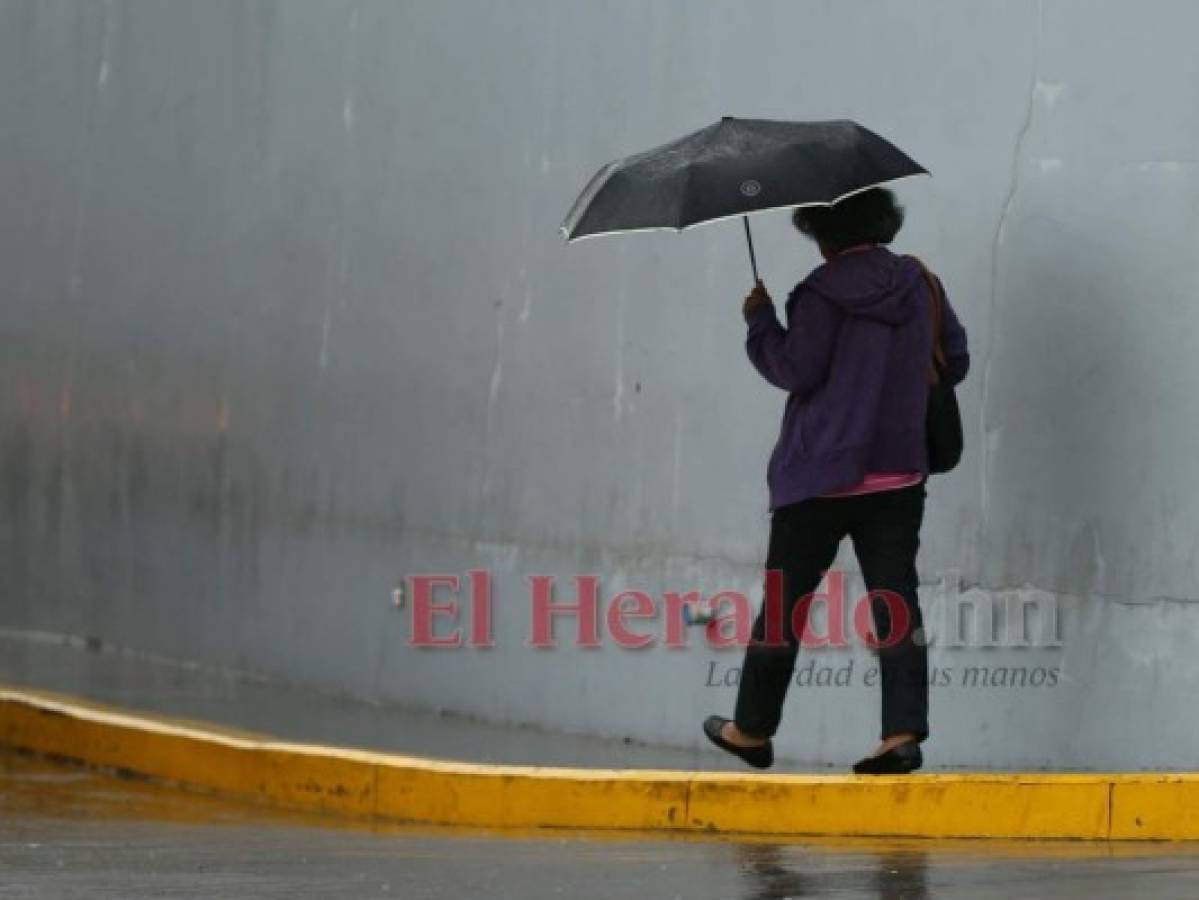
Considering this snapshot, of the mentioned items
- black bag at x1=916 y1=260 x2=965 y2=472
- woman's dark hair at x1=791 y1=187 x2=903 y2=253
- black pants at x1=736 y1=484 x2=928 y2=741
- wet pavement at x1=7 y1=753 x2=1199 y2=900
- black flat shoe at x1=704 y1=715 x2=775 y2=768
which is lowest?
wet pavement at x1=7 y1=753 x2=1199 y2=900

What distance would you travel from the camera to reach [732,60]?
9.54m

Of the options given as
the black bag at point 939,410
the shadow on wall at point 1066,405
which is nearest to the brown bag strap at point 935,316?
the black bag at point 939,410

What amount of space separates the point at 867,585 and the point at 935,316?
73 cm

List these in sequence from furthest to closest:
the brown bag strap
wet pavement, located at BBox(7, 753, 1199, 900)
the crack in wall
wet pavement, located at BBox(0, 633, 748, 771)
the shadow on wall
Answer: wet pavement, located at BBox(0, 633, 748, 771) < the crack in wall < the shadow on wall < the brown bag strap < wet pavement, located at BBox(7, 753, 1199, 900)

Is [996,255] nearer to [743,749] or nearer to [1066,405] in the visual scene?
[1066,405]

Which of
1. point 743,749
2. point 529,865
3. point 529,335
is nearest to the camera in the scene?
point 529,865

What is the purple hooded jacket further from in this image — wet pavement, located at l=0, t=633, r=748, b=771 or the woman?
wet pavement, located at l=0, t=633, r=748, b=771

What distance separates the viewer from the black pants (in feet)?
26.5

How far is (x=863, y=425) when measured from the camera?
800 centimetres

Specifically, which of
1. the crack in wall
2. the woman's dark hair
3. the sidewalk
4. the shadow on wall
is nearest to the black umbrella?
the woman's dark hair

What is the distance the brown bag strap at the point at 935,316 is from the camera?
8.12 meters

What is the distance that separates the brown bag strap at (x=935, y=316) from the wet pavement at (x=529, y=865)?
1.24m

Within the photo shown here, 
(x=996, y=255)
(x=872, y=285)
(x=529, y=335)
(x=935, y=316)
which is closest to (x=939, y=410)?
(x=935, y=316)

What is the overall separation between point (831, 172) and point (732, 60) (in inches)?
67.6
